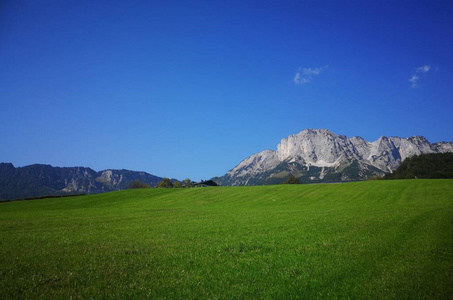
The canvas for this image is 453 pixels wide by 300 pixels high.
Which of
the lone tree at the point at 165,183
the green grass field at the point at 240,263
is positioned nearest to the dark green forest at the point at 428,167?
the lone tree at the point at 165,183

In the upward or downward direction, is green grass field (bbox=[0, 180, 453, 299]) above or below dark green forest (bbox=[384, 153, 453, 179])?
below

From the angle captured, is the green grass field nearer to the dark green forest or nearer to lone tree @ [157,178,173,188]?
lone tree @ [157,178,173,188]

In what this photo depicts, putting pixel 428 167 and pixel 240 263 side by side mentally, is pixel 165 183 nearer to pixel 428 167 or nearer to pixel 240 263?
pixel 428 167

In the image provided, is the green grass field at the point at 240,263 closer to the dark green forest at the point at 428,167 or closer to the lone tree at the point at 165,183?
the lone tree at the point at 165,183

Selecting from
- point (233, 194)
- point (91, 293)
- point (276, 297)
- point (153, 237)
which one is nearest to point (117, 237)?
point (153, 237)

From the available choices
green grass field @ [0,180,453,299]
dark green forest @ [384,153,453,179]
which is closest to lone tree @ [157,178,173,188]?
dark green forest @ [384,153,453,179]

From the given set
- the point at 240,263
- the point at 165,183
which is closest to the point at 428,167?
the point at 165,183

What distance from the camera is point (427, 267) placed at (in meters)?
12.0

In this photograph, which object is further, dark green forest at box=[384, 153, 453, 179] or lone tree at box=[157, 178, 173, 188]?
lone tree at box=[157, 178, 173, 188]

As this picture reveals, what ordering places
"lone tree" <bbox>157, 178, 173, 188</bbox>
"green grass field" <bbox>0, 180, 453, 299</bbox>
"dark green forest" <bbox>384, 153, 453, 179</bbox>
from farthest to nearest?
"lone tree" <bbox>157, 178, 173, 188</bbox> → "dark green forest" <bbox>384, 153, 453, 179</bbox> → "green grass field" <bbox>0, 180, 453, 299</bbox>

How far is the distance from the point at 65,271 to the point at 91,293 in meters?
3.31

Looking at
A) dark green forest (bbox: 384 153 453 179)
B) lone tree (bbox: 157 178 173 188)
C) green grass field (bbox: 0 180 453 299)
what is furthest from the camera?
lone tree (bbox: 157 178 173 188)

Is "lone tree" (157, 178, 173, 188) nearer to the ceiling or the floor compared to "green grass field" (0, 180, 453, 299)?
nearer to the ceiling

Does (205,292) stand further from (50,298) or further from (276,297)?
(50,298)
